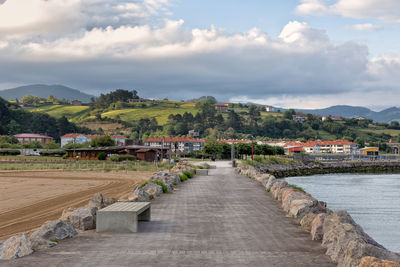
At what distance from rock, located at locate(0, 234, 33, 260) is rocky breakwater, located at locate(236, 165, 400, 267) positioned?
6076 millimetres

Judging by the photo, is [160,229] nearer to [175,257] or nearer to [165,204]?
[175,257]

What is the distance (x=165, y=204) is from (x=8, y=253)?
908 cm

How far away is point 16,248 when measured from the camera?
353 inches

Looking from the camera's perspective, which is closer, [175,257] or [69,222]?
[175,257]

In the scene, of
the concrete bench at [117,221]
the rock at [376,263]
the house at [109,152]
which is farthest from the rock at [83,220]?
the house at [109,152]

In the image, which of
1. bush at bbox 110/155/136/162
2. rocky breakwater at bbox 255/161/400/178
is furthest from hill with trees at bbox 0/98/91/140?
rocky breakwater at bbox 255/161/400/178

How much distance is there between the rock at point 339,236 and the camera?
8.53m

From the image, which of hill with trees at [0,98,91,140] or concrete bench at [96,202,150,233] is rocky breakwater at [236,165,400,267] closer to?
concrete bench at [96,202,150,233]

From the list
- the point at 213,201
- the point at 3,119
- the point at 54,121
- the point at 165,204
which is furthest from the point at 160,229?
the point at 54,121

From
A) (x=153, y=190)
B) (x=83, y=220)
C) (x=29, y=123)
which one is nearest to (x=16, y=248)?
(x=83, y=220)

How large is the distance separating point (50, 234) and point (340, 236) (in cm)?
633

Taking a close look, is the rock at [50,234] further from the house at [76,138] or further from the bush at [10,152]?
the house at [76,138]

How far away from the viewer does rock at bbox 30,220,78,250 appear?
9.71 m

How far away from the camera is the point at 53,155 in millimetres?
101438
